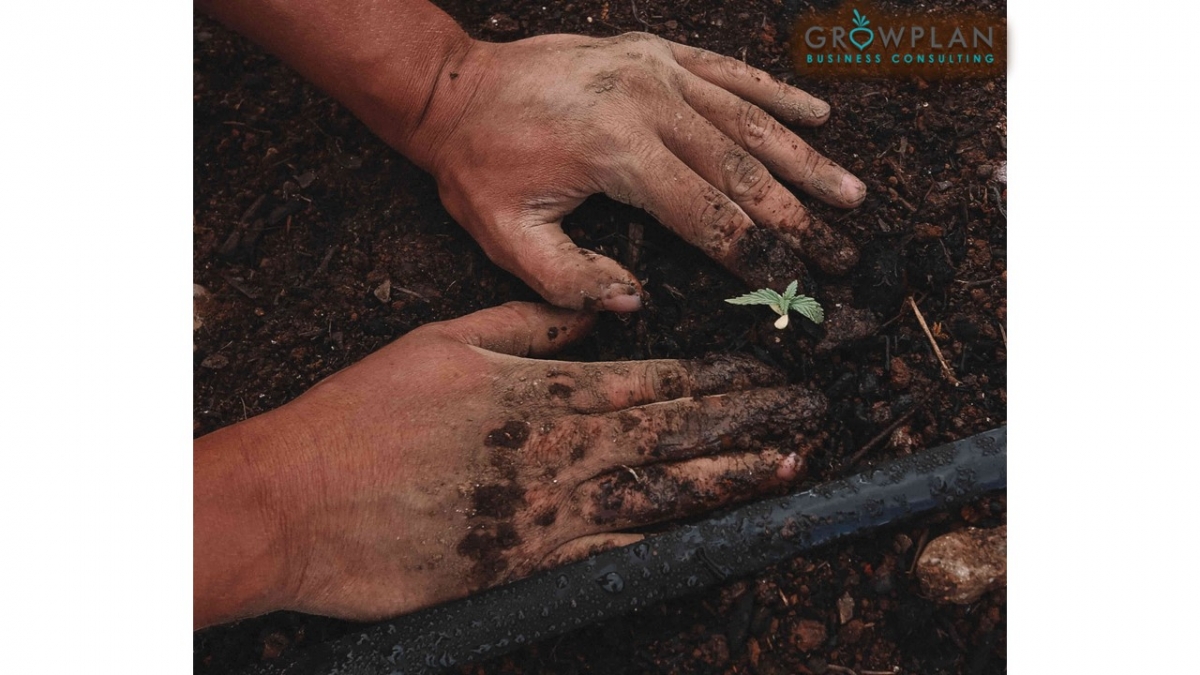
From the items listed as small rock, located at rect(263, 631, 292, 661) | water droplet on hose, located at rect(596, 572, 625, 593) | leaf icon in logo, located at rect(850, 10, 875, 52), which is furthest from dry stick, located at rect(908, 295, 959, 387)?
small rock, located at rect(263, 631, 292, 661)

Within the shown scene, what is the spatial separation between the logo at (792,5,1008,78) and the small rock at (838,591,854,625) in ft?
3.72

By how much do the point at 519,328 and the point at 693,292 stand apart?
14.8 inches

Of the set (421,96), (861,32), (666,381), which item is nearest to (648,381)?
(666,381)

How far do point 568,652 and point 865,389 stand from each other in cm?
77

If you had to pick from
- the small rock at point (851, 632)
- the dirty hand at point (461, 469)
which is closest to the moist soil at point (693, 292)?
the small rock at point (851, 632)

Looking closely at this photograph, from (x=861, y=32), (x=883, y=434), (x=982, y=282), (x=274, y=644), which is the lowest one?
(x=274, y=644)

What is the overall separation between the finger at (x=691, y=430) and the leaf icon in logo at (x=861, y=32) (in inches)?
32.4

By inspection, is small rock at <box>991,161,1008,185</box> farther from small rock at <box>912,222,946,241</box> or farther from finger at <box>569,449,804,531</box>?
finger at <box>569,449,804,531</box>

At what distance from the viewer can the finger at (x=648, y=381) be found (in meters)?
1.50

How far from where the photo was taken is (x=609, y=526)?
1.45m

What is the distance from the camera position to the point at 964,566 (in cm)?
133

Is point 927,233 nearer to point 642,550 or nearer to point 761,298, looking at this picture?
point 761,298

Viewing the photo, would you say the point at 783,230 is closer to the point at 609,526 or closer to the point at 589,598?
the point at 609,526

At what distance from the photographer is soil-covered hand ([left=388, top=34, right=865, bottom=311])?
60.9 inches
